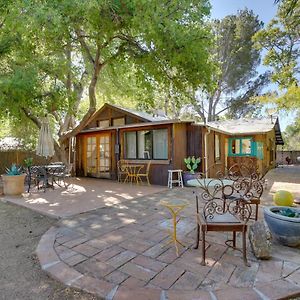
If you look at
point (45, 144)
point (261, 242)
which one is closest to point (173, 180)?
point (45, 144)

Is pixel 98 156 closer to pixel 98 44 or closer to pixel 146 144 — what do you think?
pixel 146 144

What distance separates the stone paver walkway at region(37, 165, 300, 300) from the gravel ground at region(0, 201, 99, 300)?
98 mm

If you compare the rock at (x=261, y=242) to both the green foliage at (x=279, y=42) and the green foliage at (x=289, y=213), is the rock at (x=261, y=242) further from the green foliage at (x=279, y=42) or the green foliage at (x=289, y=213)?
the green foliage at (x=279, y=42)

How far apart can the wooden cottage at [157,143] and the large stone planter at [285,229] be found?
512cm

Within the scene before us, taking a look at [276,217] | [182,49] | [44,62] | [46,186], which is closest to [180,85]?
[182,49]

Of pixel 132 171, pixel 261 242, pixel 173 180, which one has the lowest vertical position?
pixel 261 242

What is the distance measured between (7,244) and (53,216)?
3.86ft

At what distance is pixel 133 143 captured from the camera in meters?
9.59

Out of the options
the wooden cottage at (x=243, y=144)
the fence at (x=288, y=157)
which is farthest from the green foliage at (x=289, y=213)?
the fence at (x=288, y=157)

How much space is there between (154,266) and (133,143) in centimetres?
712

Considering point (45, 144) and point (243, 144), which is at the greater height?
point (243, 144)

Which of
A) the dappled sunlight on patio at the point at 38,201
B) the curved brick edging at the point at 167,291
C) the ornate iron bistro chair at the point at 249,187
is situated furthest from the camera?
the dappled sunlight on patio at the point at 38,201

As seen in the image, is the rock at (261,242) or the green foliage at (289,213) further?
the green foliage at (289,213)

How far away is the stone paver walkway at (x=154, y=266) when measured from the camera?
222cm
